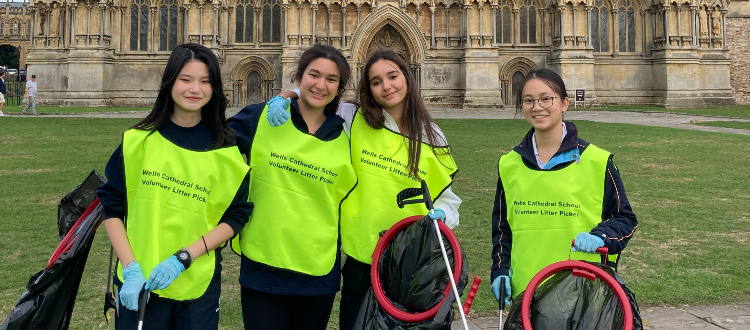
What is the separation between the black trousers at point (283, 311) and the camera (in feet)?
Result: 10.7

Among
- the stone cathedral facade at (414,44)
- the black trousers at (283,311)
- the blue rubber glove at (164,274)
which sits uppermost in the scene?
the stone cathedral facade at (414,44)

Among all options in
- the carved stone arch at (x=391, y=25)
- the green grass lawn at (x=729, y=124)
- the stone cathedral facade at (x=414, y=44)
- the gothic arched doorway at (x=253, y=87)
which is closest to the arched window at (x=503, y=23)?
the stone cathedral facade at (x=414, y=44)

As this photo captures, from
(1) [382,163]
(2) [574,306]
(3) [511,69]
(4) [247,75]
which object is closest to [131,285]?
(1) [382,163]

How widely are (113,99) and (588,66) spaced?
90.0 feet

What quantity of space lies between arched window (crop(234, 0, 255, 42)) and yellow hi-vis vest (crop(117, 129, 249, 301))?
107ft

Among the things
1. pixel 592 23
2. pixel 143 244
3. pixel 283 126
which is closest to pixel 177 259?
pixel 143 244

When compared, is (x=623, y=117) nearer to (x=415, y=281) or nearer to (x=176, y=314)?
(x=415, y=281)

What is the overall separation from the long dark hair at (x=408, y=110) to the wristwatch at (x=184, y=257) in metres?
1.25

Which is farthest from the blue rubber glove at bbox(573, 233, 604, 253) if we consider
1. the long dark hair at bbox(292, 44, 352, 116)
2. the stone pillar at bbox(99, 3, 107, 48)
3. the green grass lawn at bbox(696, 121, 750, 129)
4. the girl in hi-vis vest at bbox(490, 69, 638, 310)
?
the stone pillar at bbox(99, 3, 107, 48)

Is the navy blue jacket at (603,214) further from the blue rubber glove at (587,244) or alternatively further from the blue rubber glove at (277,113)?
the blue rubber glove at (277,113)

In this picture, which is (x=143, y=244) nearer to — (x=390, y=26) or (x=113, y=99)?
(x=390, y=26)

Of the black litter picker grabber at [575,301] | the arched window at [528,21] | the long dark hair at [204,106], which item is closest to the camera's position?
the black litter picker grabber at [575,301]

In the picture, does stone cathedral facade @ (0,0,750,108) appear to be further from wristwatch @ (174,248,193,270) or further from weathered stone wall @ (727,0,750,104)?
wristwatch @ (174,248,193,270)

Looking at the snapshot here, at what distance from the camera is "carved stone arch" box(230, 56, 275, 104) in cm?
3366
